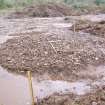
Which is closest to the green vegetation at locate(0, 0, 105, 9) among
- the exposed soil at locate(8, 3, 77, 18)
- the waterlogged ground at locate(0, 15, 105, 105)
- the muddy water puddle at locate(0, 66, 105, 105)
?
the exposed soil at locate(8, 3, 77, 18)

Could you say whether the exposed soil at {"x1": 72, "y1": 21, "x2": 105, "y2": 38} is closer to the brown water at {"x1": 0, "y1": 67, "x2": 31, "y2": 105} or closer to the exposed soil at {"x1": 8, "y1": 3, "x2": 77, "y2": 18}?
the brown water at {"x1": 0, "y1": 67, "x2": 31, "y2": 105}

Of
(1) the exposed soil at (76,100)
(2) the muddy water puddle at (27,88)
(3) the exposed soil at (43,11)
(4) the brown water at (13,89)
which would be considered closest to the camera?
(1) the exposed soil at (76,100)

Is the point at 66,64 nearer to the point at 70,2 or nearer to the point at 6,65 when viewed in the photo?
the point at 6,65

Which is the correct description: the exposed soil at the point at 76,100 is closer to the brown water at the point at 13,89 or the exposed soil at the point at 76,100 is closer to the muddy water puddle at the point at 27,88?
the muddy water puddle at the point at 27,88

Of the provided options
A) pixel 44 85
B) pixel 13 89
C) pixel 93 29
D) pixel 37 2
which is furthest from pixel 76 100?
pixel 37 2

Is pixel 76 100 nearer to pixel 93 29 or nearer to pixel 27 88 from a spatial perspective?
pixel 27 88

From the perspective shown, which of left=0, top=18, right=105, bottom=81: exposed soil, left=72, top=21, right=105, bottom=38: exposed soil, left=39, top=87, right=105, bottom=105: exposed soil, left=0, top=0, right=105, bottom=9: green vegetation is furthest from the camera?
left=0, top=0, right=105, bottom=9: green vegetation

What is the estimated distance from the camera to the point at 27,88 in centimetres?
900

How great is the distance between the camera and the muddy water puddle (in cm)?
822

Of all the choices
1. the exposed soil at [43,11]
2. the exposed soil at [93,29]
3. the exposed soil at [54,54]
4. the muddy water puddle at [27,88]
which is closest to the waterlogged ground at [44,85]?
the muddy water puddle at [27,88]

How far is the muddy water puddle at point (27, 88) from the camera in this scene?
8.22 meters

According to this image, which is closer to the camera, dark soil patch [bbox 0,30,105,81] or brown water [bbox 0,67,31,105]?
brown water [bbox 0,67,31,105]

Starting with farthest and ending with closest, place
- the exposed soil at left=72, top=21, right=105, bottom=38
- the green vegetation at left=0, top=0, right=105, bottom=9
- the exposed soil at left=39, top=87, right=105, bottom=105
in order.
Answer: the green vegetation at left=0, top=0, right=105, bottom=9 < the exposed soil at left=72, top=21, right=105, bottom=38 < the exposed soil at left=39, top=87, right=105, bottom=105

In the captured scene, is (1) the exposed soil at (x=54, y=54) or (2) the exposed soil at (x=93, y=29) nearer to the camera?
(1) the exposed soil at (x=54, y=54)
